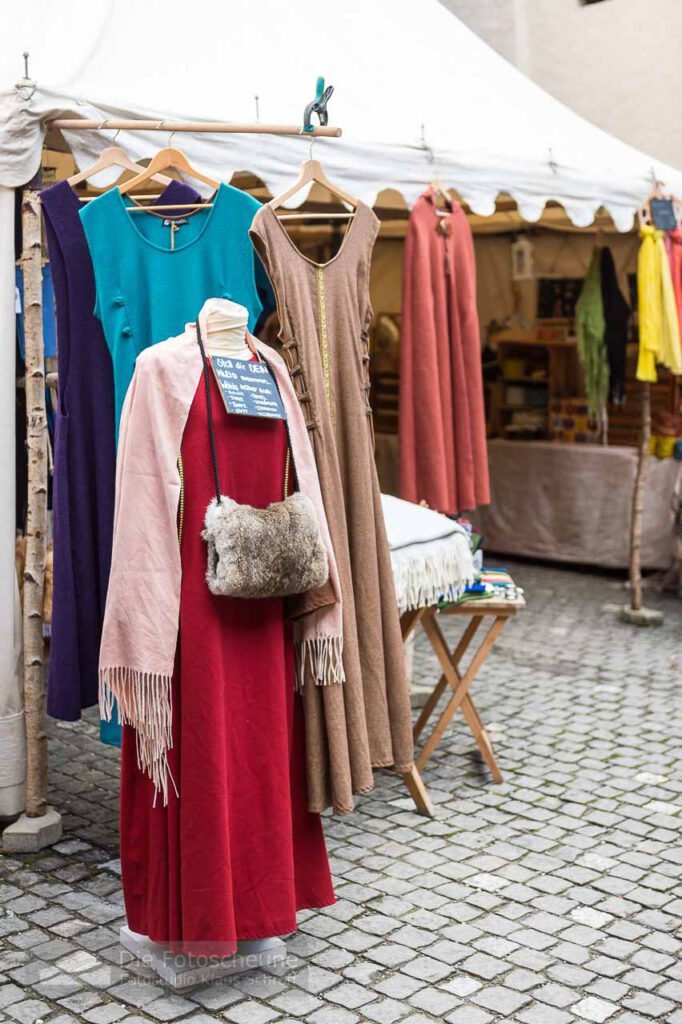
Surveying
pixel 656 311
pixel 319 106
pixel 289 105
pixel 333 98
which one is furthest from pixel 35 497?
pixel 656 311

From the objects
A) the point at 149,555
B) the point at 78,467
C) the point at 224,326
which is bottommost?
the point at 149,555

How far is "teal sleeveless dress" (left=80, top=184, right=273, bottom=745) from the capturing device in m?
3.59

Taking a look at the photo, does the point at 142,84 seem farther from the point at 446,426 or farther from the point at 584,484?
the point at 584,484

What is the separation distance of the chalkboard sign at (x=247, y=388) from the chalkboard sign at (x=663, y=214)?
3902mm

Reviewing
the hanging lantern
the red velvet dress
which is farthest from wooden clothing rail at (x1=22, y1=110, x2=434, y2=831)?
the hanging lantern

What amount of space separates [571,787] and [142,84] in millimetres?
3083

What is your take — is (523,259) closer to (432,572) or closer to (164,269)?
(432,572)

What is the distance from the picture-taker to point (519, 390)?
9.65 metres

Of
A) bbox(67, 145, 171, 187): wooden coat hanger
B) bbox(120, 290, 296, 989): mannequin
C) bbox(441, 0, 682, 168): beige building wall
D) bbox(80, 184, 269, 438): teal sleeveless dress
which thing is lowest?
bbox(120, 290, 296, 989): mannequin

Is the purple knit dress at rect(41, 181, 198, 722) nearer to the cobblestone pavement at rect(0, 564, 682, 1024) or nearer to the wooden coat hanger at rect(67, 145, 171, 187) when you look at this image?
the wooden coat hanger at rect(67, 145, 171, 187)

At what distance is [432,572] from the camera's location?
437cm

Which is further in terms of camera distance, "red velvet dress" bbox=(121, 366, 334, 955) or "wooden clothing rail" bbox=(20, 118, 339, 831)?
"wooden clothing rail" bbox=(20, 118, 339, 831)

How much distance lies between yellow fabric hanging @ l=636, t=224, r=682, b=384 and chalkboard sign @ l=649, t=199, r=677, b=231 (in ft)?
0.49

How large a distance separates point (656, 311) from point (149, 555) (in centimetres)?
458
